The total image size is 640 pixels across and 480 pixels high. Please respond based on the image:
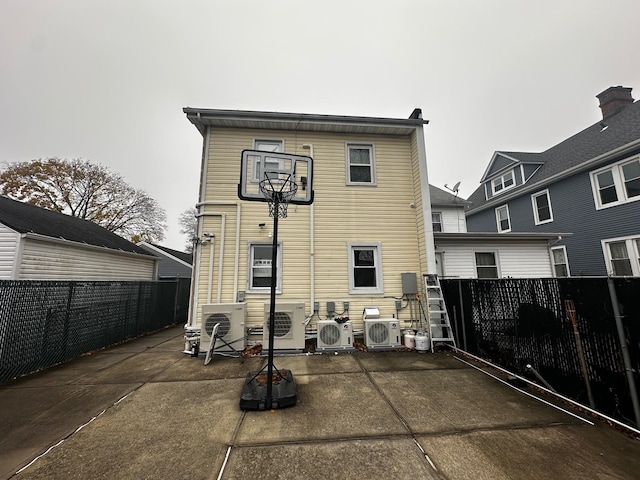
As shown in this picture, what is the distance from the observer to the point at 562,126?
17.9m

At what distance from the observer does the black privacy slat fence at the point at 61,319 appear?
409 centimetres

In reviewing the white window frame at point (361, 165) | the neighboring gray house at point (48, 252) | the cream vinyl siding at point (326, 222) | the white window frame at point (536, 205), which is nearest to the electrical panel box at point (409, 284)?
the cream vinyl siding at point (326, 222)

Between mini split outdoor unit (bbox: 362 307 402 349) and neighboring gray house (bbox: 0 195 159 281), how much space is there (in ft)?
29.3

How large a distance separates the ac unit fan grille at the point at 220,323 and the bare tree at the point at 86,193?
21.9 m

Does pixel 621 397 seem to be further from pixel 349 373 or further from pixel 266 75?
pixel 266 75

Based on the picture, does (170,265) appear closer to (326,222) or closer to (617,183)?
(326,222)

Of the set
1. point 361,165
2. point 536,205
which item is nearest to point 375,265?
point 361,165

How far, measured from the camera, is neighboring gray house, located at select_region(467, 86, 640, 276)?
8.98 m

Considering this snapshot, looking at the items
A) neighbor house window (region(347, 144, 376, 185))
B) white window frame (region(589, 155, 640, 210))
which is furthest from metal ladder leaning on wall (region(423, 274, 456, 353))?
white window frame (region(589, 155, 640, 210))

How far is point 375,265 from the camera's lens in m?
6.36

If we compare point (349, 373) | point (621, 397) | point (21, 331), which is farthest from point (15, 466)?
point (621, 397)

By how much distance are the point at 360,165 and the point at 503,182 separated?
41.5 ft

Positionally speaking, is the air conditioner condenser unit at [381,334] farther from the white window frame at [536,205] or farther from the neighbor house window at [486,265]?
the white window frame at [536,205]

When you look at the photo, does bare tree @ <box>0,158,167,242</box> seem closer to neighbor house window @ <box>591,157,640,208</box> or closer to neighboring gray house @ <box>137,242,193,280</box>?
neighboring gray house @ <box>137,242,193,280</box>
